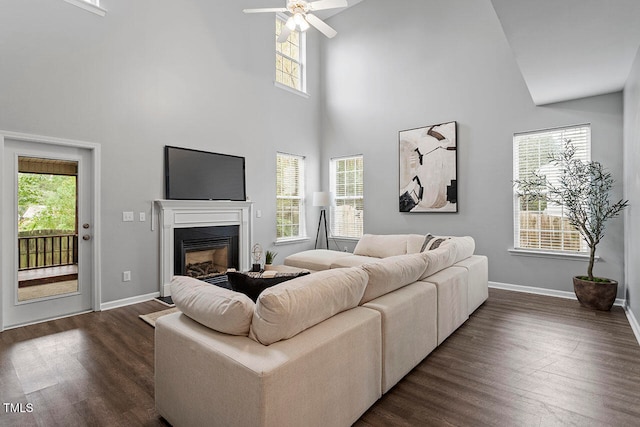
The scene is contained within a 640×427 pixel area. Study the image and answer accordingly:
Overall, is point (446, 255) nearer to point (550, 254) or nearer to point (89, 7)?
point (550, 254)

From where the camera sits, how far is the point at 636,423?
1.82 meters

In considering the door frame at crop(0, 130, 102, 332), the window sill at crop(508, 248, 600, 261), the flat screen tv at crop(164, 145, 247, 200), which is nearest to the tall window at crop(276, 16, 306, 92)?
the flat screen tv at crop(164, 145, 247, 200)

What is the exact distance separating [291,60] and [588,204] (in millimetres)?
5588

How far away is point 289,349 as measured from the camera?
1.44m

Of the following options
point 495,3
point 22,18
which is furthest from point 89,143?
point 495,3

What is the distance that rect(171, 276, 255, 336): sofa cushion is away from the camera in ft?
5.00

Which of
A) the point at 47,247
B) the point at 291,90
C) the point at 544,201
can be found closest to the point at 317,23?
the point at 291,90

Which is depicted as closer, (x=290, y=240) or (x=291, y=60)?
(x=290, y=240)

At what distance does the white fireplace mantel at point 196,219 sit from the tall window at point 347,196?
6.63ft

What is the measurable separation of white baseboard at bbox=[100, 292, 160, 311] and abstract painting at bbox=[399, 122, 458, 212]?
13.8 ft

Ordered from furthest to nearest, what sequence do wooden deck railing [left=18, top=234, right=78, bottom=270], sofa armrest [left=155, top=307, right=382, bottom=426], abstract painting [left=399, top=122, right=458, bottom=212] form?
abstract painting [left=399, top=122, right=458, bottom=212] < wooden deck railing [left=18, top=234, right=78, bottom=270] < sofa armrest [left=155, top=307, right=382, bottom=426]

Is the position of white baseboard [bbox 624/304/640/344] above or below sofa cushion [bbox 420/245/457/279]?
below

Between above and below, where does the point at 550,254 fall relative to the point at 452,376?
above

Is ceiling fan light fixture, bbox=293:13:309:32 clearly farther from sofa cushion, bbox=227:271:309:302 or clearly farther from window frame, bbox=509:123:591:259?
sofa cushion, bbox=227:271:309:302
